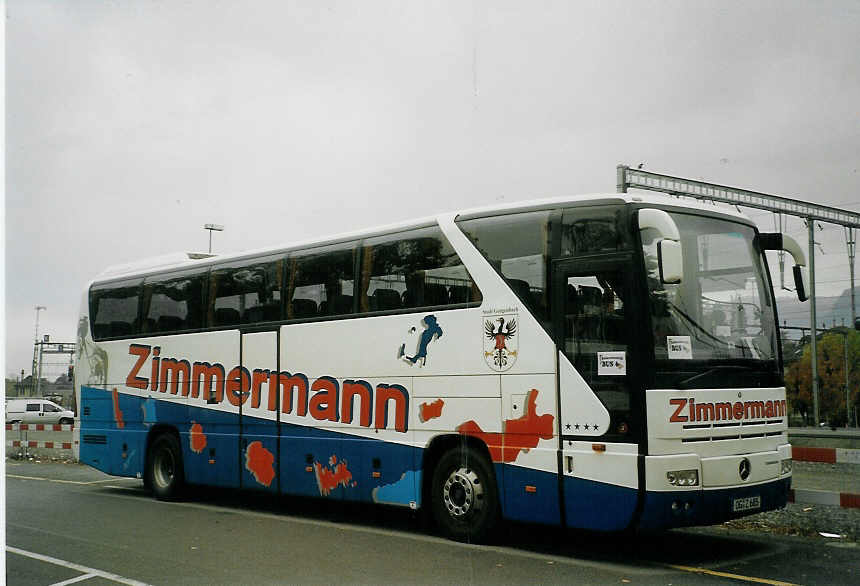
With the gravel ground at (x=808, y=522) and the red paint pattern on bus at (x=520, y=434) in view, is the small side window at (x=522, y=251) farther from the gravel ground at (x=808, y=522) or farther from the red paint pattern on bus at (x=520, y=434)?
the gravel ground at (x=808, y=522)

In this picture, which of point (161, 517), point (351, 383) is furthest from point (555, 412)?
point (161, 517)

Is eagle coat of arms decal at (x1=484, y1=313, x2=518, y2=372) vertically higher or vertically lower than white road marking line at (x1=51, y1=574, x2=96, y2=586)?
higher

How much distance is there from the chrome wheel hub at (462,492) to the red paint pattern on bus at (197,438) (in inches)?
215

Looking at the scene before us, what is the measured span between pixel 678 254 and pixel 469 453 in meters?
3.39

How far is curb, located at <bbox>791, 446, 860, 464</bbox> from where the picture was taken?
991cm

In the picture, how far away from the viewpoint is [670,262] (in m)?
8.30

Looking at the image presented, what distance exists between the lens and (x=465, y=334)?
10367 mm

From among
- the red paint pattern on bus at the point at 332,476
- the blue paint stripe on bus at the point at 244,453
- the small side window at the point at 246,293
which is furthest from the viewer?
the small side window at the point at 246,293

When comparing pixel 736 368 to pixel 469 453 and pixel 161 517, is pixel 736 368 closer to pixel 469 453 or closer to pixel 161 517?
pixel 469 453

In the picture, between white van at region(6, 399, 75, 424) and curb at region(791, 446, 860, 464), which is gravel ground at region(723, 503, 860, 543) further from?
white van at region(6, 399, 75, 424)

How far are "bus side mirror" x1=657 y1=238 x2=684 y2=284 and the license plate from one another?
2.28 m

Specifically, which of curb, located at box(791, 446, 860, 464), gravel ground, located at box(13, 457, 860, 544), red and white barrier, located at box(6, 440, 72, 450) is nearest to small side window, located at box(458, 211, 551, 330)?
curb, located at box(791, 446, 860, 464)

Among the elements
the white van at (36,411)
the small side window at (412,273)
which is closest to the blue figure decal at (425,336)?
the small side window at (412,273)

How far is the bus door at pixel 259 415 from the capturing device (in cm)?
1316
